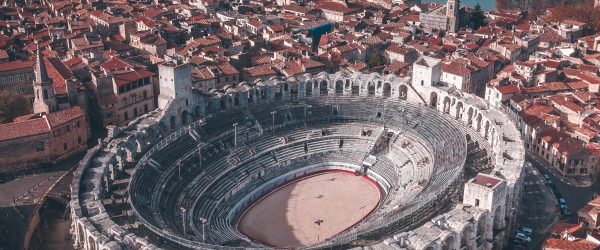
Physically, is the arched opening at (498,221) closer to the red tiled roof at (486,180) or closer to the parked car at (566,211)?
the red tiled roof at (486,180)

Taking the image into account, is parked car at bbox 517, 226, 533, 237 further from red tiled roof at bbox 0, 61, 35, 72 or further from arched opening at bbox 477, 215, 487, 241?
red tiled roof at bbox 0, 61, 35, 72

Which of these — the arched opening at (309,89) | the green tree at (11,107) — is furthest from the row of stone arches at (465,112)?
the green tree at (11,107)

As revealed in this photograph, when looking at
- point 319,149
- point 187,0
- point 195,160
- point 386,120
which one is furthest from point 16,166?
point 187,0

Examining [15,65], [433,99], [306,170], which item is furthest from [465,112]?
[15,65]

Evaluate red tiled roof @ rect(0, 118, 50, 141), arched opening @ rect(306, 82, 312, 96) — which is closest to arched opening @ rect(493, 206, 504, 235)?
arched opening @ rect(306, 82, 312, 96)

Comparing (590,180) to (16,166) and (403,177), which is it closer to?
(403,177)

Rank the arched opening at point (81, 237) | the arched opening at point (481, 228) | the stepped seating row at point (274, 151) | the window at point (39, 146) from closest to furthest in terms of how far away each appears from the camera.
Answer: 1. the arched opening at point (81, 237)
2. the arched opening at point (481, 228)
3. the stepped seating row at point (274, 151)
4. the window at point (39, 146)
